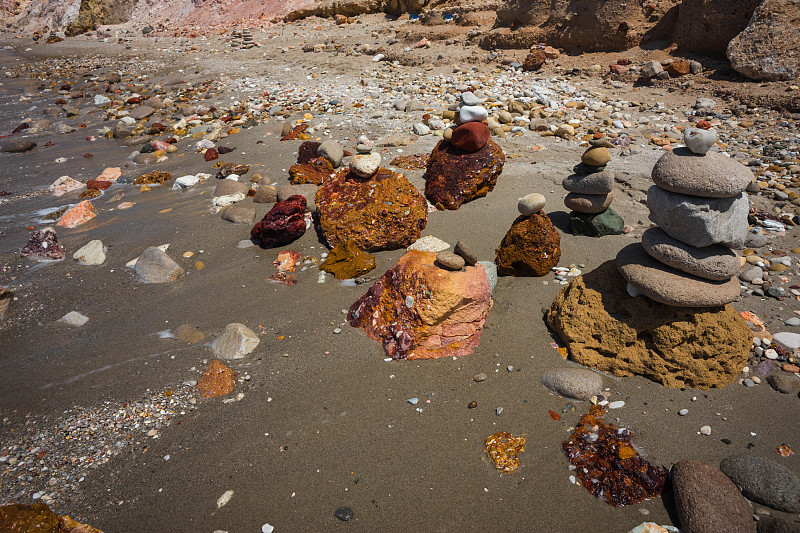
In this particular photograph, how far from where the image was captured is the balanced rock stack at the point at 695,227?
3137mm

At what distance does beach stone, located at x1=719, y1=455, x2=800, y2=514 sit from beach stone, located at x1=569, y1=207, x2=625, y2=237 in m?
2.87

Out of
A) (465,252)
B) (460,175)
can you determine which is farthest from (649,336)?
(460,175)

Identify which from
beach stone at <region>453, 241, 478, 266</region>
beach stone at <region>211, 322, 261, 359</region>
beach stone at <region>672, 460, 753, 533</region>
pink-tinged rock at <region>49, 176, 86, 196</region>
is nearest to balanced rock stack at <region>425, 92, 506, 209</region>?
beach stone at <region>453, 241, 478, 266</region>

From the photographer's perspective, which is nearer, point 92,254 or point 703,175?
point 703,175

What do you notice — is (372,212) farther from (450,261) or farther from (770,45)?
(770,45)

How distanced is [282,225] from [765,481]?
4784 mm

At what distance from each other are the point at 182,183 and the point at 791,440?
25.0 feet

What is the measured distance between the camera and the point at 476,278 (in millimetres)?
3975

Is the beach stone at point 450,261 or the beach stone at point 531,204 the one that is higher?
the beach stone at point 531,204

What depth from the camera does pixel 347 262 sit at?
4984mm

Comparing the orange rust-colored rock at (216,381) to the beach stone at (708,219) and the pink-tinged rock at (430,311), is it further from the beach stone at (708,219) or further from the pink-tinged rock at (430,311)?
the beach stone at (708,219)

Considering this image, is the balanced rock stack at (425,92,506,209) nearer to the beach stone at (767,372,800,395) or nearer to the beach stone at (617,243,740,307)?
the beach stone at (617,243,740,307)

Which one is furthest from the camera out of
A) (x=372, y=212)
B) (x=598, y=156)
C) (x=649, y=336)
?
(x=372, y=212)

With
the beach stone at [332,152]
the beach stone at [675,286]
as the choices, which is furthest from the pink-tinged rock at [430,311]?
Result: the beach stone at [332,152]
